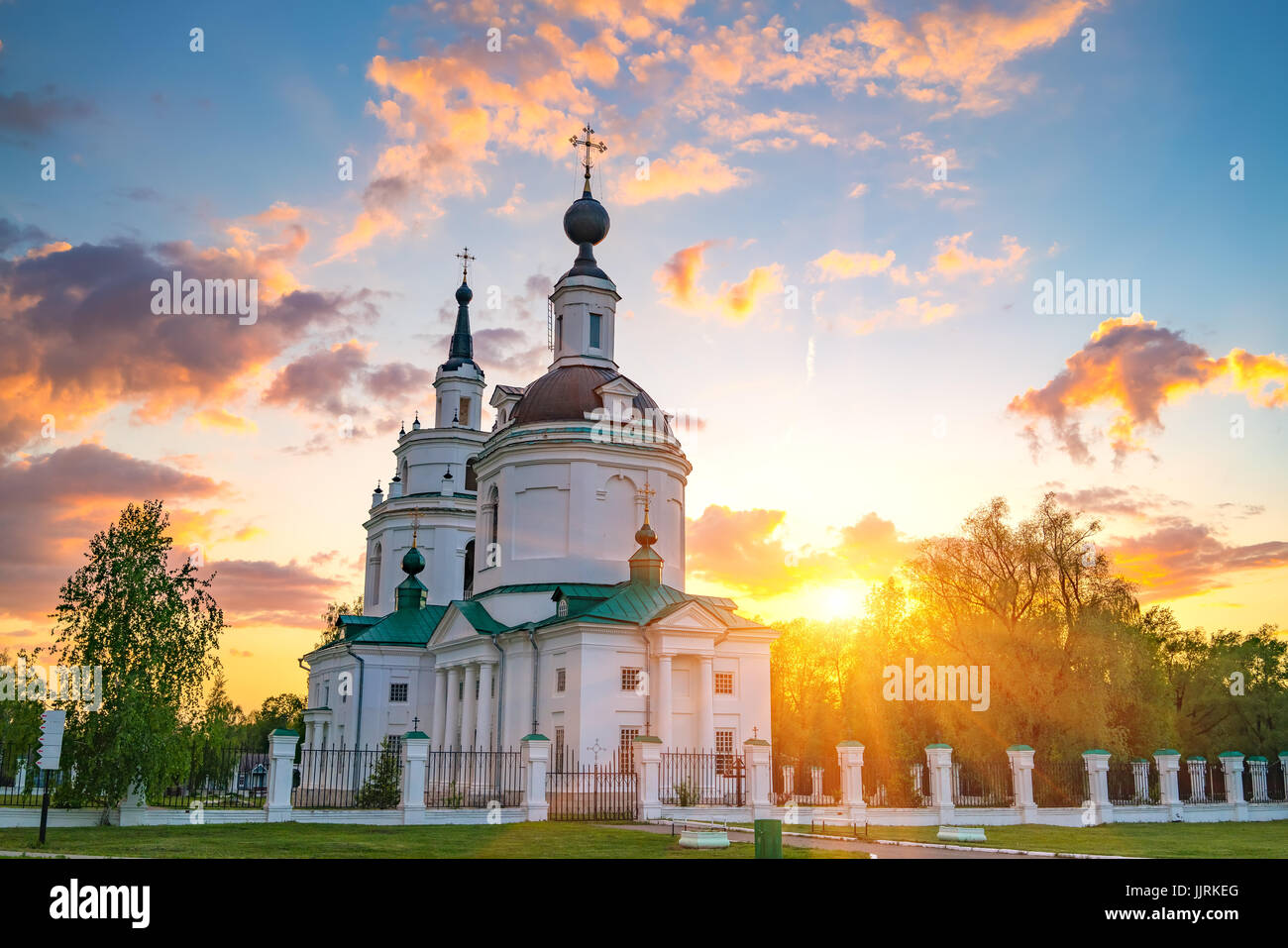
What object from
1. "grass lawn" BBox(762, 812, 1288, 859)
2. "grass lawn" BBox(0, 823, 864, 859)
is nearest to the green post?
"grass lawn" BBox(0, 823, 864, 859)

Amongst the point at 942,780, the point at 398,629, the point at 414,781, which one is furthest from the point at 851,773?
the point at 398,629

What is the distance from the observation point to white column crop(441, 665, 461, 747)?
41.7 meters

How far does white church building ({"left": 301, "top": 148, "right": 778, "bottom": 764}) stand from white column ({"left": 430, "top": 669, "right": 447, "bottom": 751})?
84 mm

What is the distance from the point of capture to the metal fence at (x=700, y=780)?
1159 inches

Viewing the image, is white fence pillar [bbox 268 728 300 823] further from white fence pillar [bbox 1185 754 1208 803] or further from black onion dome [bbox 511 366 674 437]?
white fence pillar [bbox 1185 754 1208 803]

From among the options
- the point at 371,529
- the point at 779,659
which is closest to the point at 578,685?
the point at 371,529

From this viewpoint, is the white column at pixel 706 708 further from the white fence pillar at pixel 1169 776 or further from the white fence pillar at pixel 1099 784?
the white fence pillar at pixel 1169 776

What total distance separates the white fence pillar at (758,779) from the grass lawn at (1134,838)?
2.04m

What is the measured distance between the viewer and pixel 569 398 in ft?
141

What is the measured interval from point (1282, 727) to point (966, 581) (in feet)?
75.0

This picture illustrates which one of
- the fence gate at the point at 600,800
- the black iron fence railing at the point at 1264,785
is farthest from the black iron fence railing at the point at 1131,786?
the fence gate at the point at 600,800

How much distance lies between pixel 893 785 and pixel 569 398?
755 inches

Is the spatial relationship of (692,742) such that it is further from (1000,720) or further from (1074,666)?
(1074,666)

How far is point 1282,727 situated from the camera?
51688 mm
